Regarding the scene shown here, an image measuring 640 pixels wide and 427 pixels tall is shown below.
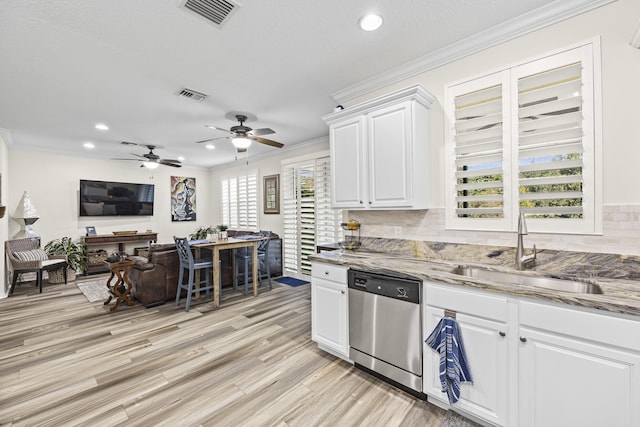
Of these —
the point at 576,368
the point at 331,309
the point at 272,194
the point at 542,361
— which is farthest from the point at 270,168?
the point at 576,368

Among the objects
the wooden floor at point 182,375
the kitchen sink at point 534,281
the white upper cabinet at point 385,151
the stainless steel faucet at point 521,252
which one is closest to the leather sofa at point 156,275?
the wooden floor at point 182,375

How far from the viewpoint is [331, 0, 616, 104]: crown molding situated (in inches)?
75.4

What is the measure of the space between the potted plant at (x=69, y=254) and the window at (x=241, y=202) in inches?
125

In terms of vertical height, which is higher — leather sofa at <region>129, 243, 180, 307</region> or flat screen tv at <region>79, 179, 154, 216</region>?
flat screen tv at <region>79, 179, 154, 216</region>

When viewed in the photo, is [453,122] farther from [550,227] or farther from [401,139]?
[550,227]

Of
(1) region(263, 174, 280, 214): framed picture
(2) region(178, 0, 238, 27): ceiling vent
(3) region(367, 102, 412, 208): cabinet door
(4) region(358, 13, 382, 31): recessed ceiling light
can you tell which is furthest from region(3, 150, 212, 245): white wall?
(4) region(358, 13, 382, 31): recessed ceiling light

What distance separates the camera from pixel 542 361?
1.51 m

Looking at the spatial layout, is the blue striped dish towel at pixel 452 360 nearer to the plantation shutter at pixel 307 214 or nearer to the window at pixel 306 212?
the window at pixel 306 212

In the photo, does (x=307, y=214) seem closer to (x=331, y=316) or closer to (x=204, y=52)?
(x=331, y=316)

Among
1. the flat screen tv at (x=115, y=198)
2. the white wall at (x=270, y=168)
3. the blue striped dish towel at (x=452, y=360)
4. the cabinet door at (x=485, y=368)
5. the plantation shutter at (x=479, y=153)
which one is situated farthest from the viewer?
the flat screen tv at (x=115, y=198)

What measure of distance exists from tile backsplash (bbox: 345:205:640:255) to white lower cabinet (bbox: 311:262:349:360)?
30.8 inches

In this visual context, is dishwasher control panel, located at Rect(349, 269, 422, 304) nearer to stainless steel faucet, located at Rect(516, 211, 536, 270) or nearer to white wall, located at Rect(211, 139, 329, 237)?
stainless steel faucet, located at Rect(516, 211, 536, 270)

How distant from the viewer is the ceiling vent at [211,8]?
72.6 inches

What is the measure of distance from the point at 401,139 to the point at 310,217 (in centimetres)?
310
